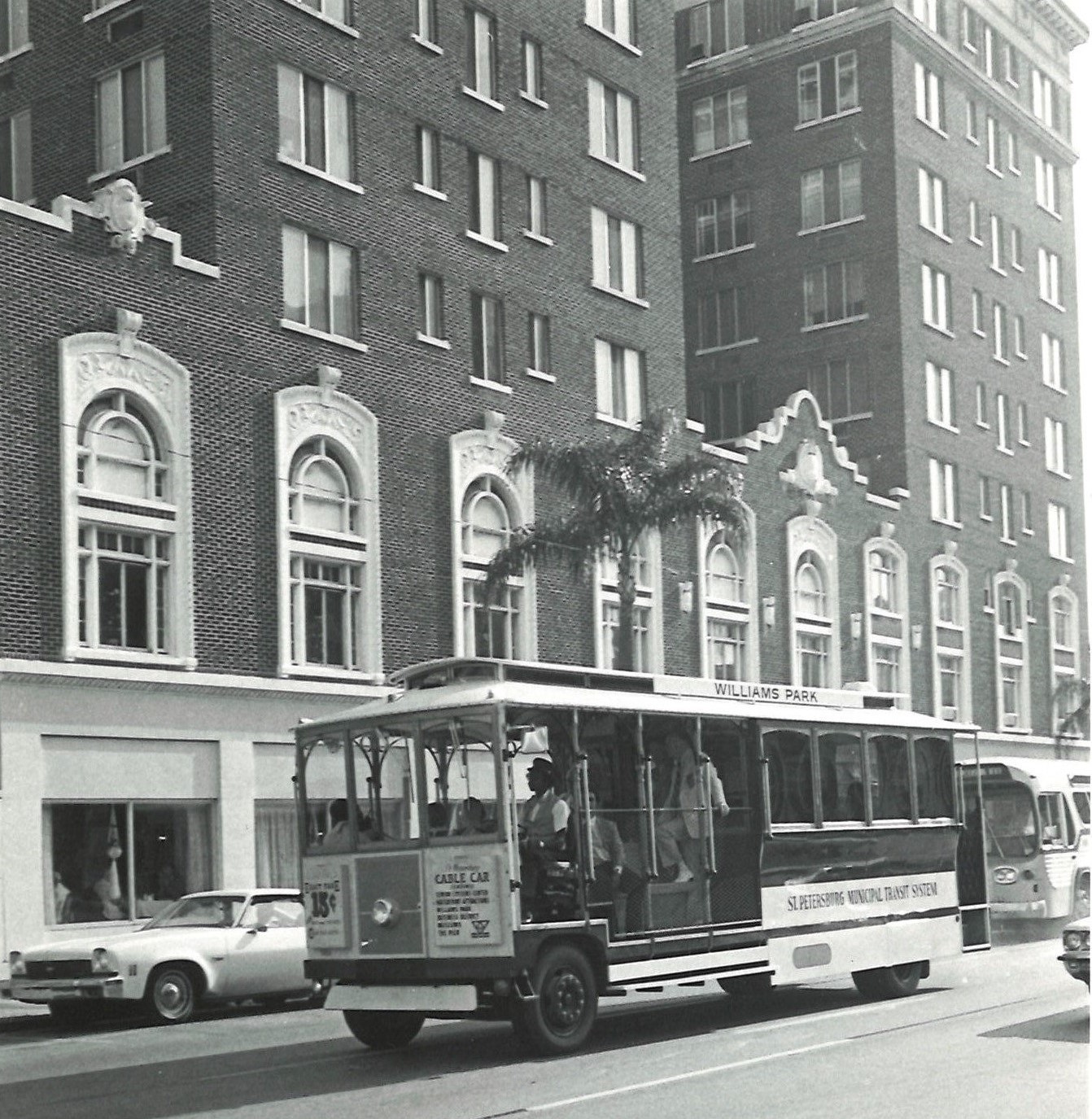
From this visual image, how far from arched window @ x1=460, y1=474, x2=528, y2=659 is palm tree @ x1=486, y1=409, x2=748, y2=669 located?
2.16 meters

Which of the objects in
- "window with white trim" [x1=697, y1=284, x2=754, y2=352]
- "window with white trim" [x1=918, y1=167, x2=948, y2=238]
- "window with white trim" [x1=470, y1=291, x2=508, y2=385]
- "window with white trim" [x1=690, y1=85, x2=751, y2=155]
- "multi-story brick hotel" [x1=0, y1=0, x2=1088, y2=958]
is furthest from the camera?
"window with white trim" [x1=697, y1=284, x2=754, y2=352]

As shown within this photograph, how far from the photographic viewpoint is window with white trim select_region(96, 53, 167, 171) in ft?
92.8

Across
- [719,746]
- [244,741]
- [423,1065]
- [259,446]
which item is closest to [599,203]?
[259,446]

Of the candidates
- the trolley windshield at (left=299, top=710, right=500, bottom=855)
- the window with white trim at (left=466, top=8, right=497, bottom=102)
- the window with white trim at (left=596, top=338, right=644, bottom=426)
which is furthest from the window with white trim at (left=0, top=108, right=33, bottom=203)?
the trolley windshield at (left=299, top=710, right=500, bottom=855)

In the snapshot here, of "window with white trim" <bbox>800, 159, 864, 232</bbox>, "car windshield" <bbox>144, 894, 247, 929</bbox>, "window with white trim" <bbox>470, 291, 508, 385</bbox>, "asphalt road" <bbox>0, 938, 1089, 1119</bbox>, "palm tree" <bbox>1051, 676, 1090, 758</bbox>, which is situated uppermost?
"window with white trim" <bbox>800, 159, 864, 232</bbox>

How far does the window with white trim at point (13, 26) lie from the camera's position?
29.5 m

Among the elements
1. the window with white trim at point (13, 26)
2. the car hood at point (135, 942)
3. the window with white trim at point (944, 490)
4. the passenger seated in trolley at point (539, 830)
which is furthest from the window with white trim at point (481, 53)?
the passenger seated in trolley at point (539, 830)

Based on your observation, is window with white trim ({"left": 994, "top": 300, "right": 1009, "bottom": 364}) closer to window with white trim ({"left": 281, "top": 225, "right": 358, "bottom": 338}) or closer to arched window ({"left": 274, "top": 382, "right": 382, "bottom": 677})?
arched window ({"left": 274, "top": 382, "right": 382, "bottom": 677})

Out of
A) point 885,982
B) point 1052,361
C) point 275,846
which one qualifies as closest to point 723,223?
point 1052,361

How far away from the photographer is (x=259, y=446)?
1088 inches

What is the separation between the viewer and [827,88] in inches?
1268

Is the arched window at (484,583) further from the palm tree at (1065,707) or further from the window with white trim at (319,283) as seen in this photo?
the palm tree at (1065,707)

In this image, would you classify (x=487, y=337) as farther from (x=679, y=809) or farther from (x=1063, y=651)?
(x=679, y=809)

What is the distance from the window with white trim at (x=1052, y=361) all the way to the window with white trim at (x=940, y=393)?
648 centimetres
